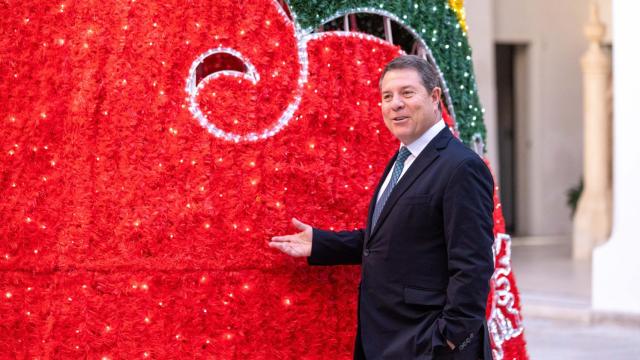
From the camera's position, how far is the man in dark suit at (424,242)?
10.9 ft

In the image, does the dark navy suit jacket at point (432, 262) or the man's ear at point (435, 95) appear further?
the man's ear at point (435, 95)

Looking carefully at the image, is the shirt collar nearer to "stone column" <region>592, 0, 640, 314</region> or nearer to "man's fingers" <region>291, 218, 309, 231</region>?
"man's fingers" <region>291, 218, 309, 231</region>

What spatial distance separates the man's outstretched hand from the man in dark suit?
39cm

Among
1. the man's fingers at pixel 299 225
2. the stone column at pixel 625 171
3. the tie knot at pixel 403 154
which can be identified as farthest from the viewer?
the stone column at pixel 625 171

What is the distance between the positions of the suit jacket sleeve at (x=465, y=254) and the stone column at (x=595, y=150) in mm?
10132

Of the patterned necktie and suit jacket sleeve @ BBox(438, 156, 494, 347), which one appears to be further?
the patterned necktie

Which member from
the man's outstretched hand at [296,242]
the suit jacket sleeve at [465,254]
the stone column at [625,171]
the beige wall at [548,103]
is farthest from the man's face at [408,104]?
the beige wall at [548,103]

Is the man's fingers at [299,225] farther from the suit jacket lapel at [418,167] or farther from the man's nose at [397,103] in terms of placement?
the man's nose at [397,103]

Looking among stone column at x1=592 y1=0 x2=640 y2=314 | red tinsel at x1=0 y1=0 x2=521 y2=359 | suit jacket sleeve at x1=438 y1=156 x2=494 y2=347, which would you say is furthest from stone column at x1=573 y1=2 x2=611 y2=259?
suit jacket sleeve at x1=438 y1=156 x2=494 y2=347

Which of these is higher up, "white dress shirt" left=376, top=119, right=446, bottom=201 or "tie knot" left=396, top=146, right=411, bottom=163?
"white dress shirt" left=376, top=119, right=446, bottom=201

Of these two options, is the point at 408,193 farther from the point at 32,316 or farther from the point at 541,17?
the point at 541,17

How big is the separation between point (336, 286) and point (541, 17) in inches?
503

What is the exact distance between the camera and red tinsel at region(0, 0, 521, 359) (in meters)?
→ 4.07

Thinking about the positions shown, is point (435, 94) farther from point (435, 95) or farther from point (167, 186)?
point (167, 186)
